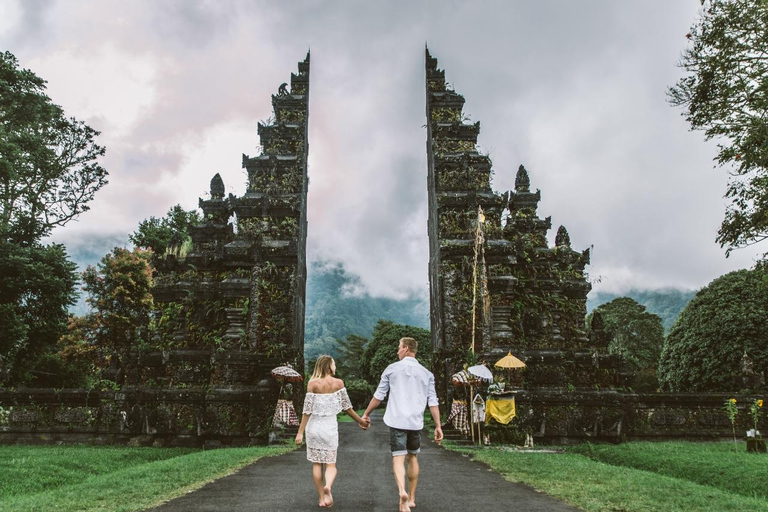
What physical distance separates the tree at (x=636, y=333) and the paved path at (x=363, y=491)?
131 ft

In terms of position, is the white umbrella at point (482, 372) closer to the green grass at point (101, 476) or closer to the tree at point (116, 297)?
the green grass at point (101, 476)

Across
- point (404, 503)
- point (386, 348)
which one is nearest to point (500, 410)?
point (404, 503)

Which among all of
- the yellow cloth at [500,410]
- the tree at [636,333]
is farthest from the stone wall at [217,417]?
the tree at [636,333]

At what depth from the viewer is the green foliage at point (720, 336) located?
20141mm

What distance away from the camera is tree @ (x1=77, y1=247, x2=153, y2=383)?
3109cm

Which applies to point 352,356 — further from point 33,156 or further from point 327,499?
point 327,499

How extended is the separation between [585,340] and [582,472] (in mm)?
12537

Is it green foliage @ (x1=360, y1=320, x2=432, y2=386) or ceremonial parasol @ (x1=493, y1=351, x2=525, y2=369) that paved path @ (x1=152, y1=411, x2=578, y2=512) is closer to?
ceremonial parasol @ (x1=493, y1=351, x2=525, y2=369)

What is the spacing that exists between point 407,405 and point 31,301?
23.0 m

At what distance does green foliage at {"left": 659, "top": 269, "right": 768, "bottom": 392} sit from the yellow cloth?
37.8 feet

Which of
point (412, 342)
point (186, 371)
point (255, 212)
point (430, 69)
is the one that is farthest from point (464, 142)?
point (412, 342)

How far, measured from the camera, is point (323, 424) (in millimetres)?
6160

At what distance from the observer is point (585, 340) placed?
20.5 metres

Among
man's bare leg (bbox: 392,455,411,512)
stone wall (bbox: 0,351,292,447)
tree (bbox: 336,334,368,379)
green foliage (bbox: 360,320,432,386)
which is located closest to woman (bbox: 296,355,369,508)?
man's bare leg (bbox: 392,455,411,512)
